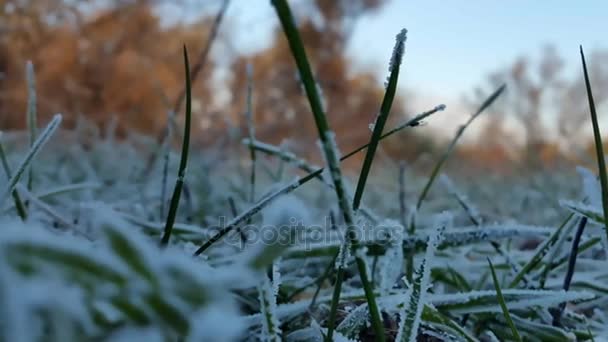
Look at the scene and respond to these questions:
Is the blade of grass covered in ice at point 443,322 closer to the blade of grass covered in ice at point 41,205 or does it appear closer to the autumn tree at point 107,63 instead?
the blade of grass covered in ice at point 41,205

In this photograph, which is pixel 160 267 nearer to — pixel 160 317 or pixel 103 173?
pixel 160 317

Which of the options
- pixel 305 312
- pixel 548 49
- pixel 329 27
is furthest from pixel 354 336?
pixel 329 27

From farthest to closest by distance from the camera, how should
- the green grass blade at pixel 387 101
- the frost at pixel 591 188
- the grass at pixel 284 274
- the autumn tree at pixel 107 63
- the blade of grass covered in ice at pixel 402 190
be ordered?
the autumn tree at pixel 107 63 → the blade of grass covered in ice at pixel 402 190 → the frost at pixel 591 188 → the green grass blade at pixel 387 101 → the grass at pixel 284 274

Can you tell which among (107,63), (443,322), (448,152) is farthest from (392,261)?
(107,63)

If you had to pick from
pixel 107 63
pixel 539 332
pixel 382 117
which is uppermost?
pixel 107 63

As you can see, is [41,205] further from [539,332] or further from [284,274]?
[539,332]

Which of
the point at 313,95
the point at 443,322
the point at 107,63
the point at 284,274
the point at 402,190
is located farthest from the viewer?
the point at 107,63

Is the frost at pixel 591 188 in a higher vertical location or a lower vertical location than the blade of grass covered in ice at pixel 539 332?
higher

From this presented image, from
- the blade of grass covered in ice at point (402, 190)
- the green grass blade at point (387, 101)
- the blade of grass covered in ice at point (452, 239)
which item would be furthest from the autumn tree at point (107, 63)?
the green grass blade at point (387, 101)

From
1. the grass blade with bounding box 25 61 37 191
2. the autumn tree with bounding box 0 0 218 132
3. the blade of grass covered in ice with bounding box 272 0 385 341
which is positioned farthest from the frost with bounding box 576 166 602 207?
the autumn tree with bounding box 0 0 218 132

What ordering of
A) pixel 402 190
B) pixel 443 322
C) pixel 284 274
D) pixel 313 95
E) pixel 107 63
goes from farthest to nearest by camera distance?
pixel 107 63 → pixel 402 190 → pixel 284 274 → pixel 443 322 → pixel 313 95

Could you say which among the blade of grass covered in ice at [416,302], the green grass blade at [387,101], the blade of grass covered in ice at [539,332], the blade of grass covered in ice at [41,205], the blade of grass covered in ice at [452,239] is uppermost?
the green grass blade at [387,101]

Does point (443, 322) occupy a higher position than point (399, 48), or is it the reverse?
point (399, 48)
